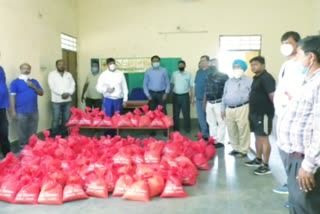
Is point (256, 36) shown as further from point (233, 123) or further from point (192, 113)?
point (233, 123)

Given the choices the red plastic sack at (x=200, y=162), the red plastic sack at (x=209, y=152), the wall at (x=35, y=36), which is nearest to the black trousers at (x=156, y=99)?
the wall at (x=35, y=36)

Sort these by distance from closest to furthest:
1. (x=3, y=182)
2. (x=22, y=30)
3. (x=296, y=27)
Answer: (x=3, y=182)
(x=22, y=30)
(x=296, y=27)

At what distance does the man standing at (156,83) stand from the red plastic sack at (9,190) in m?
3.63

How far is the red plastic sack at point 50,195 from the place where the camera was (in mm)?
2824

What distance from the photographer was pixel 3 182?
296cm

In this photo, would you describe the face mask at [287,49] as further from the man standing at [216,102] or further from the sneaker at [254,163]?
the man standing at [216,102]

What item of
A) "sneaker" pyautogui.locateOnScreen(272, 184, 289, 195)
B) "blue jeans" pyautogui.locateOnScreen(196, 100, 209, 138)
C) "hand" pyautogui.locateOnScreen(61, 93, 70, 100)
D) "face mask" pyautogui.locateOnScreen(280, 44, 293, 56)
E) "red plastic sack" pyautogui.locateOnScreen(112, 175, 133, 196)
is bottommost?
"sneaker" pyautogui.locateOnScreen(272, 184, 289, 195)

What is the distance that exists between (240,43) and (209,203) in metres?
5.27

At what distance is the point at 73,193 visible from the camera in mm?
2898

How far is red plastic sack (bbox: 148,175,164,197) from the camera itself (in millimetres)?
2971

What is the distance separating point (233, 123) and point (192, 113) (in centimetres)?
330

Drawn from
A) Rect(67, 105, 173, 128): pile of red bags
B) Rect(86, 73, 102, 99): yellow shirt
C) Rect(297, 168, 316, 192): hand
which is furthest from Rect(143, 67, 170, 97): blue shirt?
Rect(297, 168, 316, 192): hand

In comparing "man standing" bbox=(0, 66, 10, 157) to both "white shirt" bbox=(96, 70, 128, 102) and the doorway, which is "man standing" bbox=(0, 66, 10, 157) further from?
the doorway

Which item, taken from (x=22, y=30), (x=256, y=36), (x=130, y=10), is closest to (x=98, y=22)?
(x=130, y=10)
